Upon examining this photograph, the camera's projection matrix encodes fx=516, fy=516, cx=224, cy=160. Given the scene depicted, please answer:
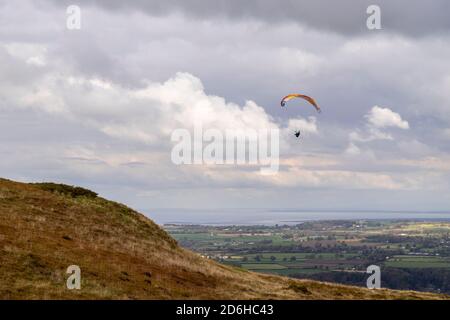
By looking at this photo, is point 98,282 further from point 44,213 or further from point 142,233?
point 142,233

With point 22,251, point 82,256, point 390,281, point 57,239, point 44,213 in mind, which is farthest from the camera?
point 390,281

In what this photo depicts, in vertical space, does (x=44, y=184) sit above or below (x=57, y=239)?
above

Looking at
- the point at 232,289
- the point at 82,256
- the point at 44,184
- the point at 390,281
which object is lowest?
the point at 390,281
